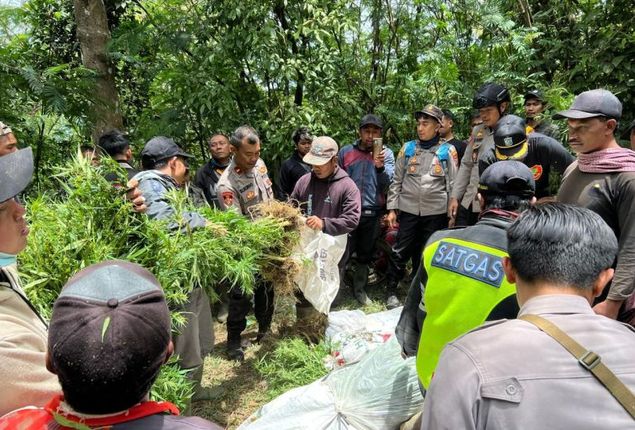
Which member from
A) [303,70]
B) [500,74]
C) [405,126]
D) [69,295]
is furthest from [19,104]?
[500,74]

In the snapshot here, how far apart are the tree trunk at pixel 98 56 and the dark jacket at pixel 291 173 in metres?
1.82

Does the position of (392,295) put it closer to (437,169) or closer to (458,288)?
(437,169)

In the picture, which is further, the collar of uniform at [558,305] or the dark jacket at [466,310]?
the dark jacket at [466,310]

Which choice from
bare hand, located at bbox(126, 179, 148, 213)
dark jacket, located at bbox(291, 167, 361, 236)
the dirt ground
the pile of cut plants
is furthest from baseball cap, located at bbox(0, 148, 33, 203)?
dark jacket, located at bbox(291, 167, 361, 236)

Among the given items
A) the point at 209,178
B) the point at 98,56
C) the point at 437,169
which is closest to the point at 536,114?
the point at 437,169

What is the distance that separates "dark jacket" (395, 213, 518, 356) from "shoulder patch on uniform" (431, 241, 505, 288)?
0.05 m

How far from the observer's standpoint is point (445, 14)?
6.83m

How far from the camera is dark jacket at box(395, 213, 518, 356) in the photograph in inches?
65.3

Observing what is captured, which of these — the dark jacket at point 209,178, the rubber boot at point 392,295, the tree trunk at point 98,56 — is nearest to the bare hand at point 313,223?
the dark jacket at point 209,178

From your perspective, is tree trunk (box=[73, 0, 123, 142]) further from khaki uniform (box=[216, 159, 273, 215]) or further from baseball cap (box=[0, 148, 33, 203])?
baseball cap (box=[0, 148, 33, 203])

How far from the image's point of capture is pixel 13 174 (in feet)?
4.79

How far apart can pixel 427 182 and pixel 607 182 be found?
227 centimetres

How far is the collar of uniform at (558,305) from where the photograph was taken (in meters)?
1.08

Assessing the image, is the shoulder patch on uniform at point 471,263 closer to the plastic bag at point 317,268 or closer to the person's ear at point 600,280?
the person's ear at point 600,280
